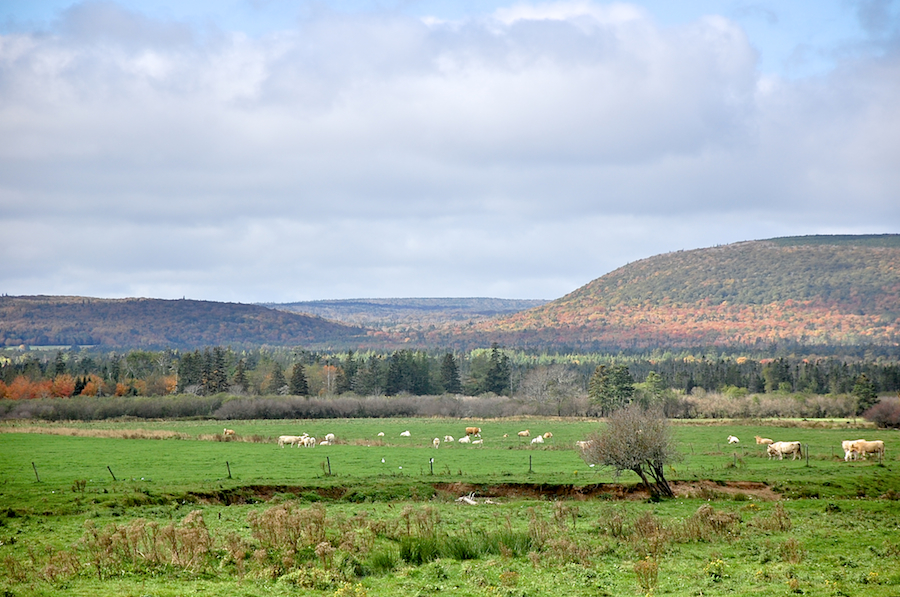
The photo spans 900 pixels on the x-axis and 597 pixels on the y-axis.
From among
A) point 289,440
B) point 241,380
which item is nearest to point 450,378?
point 241,380

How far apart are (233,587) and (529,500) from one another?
17462 mm

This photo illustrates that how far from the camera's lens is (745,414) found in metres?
89.7

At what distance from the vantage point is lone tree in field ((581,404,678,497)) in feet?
99.3

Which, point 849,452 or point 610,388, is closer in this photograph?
point 849,452

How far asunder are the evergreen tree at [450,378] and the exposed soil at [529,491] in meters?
85.8

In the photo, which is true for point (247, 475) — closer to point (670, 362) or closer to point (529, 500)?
point (529, 500)

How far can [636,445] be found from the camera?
3031cm

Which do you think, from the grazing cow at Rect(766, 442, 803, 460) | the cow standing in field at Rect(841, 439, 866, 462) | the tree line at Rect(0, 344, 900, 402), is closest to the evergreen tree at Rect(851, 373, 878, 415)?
the tree line at Rect(0, 344, 900, 402)

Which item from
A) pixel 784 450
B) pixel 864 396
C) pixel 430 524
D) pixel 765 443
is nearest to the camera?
pixel 430 524

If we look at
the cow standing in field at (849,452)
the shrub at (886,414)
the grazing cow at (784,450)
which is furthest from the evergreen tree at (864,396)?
the grazing cow at (784,450)

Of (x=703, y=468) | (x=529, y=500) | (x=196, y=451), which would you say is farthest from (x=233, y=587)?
(x=196, y=451)

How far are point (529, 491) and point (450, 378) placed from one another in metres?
87.5

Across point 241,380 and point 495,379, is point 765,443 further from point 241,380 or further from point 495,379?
point 241,380

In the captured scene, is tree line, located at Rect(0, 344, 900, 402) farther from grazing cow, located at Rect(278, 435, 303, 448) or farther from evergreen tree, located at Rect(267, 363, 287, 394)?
grazing cow, located at Rect(278, 435, 303, 448)
